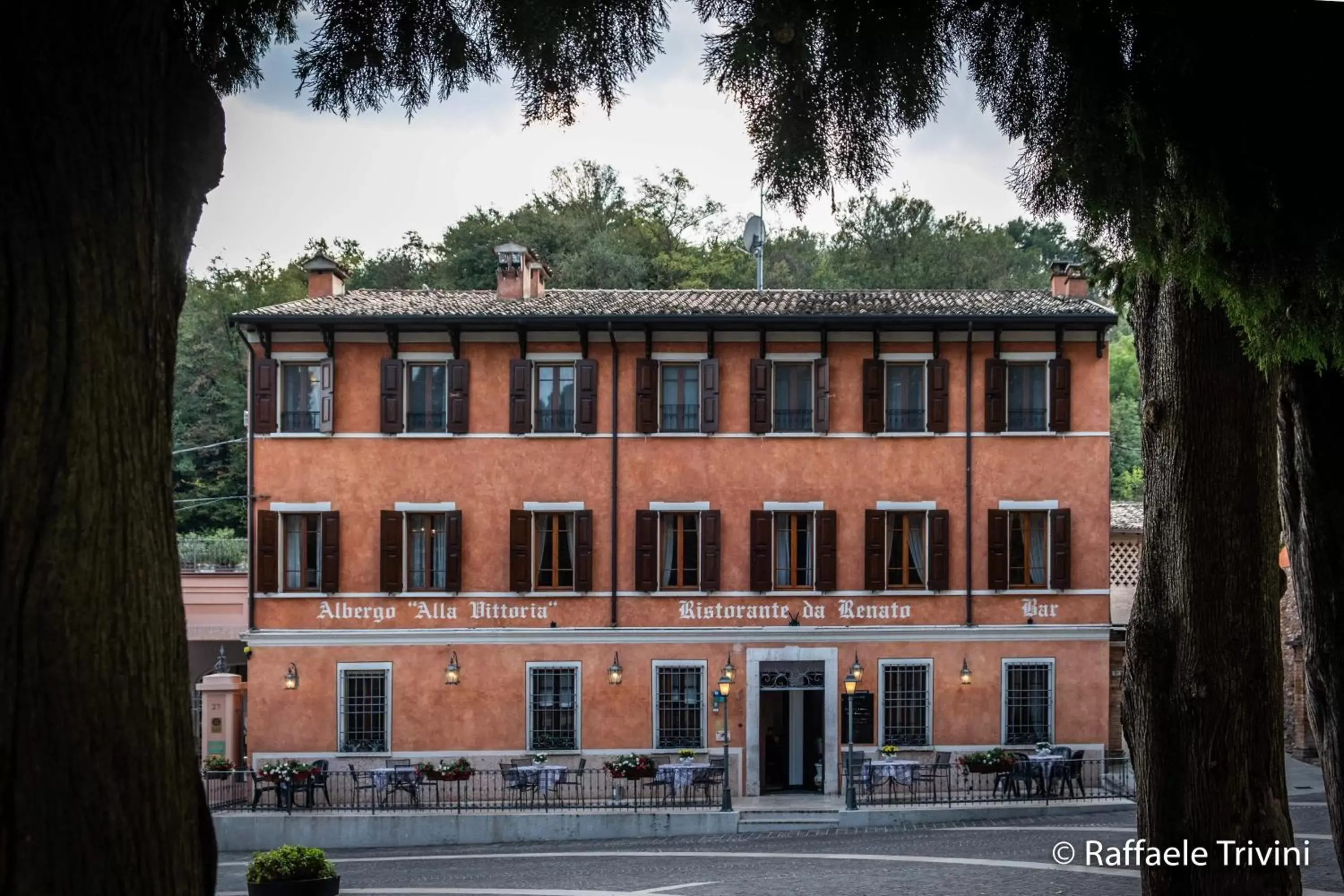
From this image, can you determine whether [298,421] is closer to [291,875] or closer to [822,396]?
[822,396]

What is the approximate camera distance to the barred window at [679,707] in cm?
2647

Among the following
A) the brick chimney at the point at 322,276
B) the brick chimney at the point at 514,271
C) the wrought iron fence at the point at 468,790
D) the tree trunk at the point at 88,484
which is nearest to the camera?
the tree trunk at the point at 88,484

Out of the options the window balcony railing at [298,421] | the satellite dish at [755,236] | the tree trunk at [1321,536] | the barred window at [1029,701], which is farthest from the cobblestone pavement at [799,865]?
the satellite dish at [755,236]

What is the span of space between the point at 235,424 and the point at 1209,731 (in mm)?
36170

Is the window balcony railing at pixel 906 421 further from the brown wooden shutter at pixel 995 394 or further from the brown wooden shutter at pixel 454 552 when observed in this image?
the brown wooden shutter at pixel 454 552

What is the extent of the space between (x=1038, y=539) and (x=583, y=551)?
8.31 meters

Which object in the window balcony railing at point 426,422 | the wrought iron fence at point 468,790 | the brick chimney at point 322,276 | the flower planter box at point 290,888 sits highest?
the brick chimney at point 322,276

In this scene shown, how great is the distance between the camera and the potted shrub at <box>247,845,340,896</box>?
15938 millimetres

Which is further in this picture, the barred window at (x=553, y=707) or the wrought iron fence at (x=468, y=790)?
the barred window at (x=553, y=707)

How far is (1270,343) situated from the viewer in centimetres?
650

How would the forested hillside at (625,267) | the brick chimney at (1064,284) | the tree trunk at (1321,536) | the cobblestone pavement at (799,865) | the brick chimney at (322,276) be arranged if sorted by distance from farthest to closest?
1. the forested hillside at (625,267)
2. the brick chimney at (1064,284)
3. the brick chimney at (322,276)
4. the cobblestone pavement at (799,865)
5. the tree trunk at (1321,536)

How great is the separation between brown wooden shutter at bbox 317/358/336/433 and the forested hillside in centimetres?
1341

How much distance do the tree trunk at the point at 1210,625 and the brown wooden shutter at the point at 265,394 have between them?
21.8 metres

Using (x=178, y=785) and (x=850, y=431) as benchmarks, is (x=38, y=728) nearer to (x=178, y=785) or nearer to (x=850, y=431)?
(x=178, y=785)
